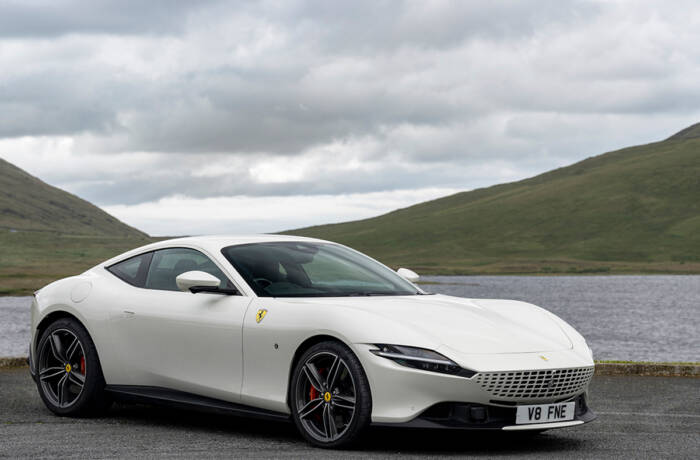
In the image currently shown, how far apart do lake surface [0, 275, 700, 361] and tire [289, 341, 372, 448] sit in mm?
26971

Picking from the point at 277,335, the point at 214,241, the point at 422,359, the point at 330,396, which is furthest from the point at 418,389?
the point at 214,241

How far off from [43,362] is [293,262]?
264 cm

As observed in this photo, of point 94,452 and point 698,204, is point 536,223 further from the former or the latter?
point 94,452

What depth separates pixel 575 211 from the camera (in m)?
181

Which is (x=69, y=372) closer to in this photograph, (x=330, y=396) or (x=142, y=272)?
(x=142, y=272)

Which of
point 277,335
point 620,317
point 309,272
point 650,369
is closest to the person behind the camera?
point 277,335

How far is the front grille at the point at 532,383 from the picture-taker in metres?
6.35

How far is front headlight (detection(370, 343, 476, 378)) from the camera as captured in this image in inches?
248

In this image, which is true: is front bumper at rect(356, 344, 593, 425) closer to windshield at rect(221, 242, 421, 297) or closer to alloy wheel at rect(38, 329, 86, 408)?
windshield at rect(221, 242, 421, 297)

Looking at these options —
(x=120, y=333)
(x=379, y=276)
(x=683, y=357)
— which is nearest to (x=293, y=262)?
(x=379, y=276)

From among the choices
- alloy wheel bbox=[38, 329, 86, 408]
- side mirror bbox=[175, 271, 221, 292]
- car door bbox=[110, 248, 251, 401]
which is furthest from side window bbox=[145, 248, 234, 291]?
alloy wheel bbox=[38, 329, 86, 408]

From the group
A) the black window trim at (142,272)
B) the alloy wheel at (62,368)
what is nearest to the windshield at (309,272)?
the black window trim at (142,272)

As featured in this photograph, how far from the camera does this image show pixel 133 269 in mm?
8453

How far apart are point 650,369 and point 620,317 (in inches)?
1835
